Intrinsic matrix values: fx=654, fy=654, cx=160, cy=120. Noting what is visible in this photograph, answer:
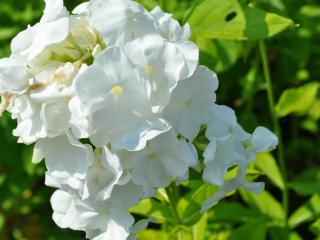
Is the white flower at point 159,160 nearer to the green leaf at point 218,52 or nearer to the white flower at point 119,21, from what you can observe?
the white flower at point 119,21

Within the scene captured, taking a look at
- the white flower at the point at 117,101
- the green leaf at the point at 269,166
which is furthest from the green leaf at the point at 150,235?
the white flower at the point at 117,101

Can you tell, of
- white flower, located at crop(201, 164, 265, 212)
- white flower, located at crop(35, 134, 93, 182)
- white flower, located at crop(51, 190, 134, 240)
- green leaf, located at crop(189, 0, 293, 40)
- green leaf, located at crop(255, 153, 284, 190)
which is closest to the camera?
white flower, located at crop(35, 134, 93, 182)

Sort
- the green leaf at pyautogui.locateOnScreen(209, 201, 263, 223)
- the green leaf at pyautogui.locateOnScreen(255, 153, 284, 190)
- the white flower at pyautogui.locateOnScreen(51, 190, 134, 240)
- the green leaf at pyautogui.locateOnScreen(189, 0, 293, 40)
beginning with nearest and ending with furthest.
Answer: the white flower at pyautogui.locateOnScreen(51, 190, 134, 240)
the green leaf at pyautogui.locateOnScreen(189, 0, 293, 40)
the green leaf at pyautogui.locateOnScreen(209, 201, 263, 223)
the green leaf at pyautogui.locateOnScreen(255, 153, 284, 190)

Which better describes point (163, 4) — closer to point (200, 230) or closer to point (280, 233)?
point (200, 230)

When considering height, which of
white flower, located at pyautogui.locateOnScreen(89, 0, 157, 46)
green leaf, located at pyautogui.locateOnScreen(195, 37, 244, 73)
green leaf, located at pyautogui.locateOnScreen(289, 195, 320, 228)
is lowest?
green leaf, located at pyautogui.locateOnScreen(289, 195, 320, 228)

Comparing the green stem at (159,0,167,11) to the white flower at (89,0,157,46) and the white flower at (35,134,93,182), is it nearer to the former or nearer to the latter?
the white flower at (89,0,157,46)

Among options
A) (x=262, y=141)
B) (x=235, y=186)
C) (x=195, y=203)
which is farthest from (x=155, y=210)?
(x=262, y=141)

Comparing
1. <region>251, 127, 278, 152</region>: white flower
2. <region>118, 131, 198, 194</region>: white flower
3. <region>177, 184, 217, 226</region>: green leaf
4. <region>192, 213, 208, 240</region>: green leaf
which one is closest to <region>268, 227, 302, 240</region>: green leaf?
<region>192, 213, 208, 240</region>: green leaf
